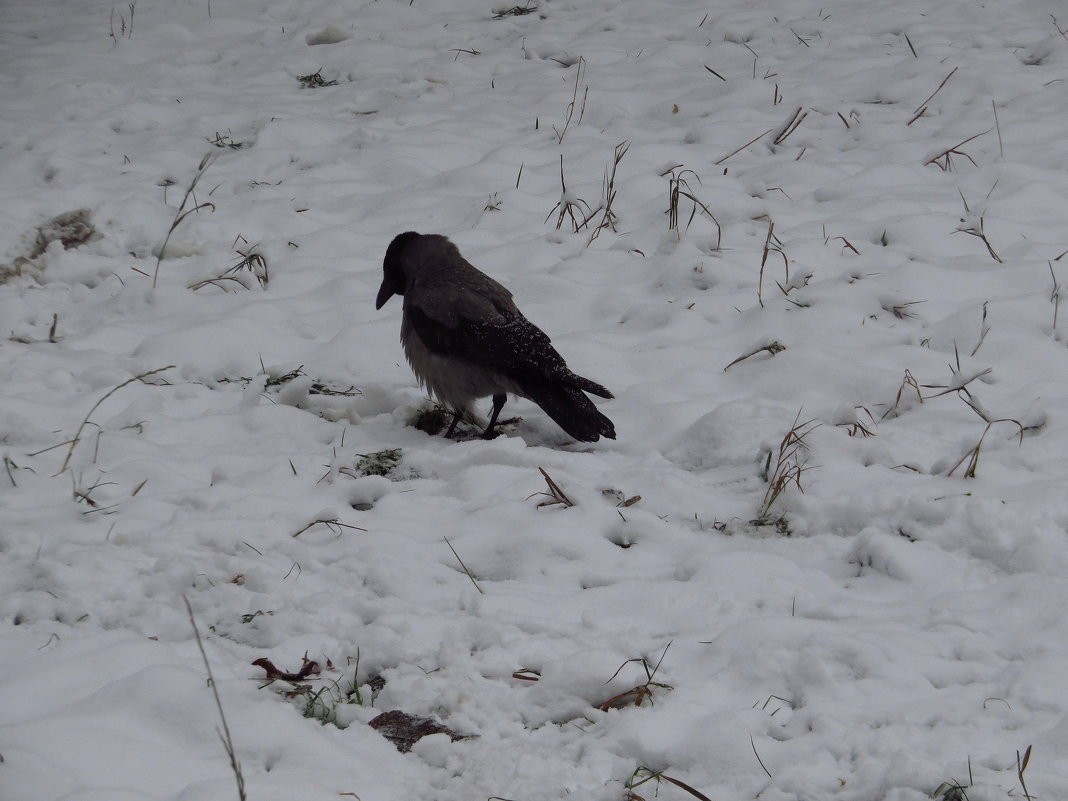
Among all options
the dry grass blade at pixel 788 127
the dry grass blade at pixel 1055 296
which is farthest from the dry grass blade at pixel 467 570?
the dry grass blade at pixel 788 127

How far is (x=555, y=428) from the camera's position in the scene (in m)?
4.24

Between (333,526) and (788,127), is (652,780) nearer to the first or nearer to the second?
(333,526)

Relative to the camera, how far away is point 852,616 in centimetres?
264

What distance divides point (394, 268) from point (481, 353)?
0.88m

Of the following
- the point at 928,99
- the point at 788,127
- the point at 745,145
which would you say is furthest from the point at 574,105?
the point at 928,99

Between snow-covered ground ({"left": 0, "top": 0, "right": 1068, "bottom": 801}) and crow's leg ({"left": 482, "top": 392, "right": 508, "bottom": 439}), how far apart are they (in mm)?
94

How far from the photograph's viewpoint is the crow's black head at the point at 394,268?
4.68 meters

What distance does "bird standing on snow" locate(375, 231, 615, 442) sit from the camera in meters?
3.91

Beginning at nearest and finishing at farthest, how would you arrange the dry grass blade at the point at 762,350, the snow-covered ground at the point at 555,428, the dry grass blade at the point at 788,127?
the snow-covered ground at the point at 555,428 → the dry grass blade at the point at 762,350 → the dry grass blade at the point at 788,127

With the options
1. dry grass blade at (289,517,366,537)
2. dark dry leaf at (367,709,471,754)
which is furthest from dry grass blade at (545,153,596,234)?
dark dry leaf at (367,709,471,754)

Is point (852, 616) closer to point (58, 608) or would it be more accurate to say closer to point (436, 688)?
point (436, 688)

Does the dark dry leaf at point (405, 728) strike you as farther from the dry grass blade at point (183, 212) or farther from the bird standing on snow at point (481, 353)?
the dry grass blade at point (183, 212)

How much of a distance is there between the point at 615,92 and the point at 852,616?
551cm

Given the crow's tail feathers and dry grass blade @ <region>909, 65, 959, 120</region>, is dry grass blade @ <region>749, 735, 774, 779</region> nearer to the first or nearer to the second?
the crow's tail feathers
